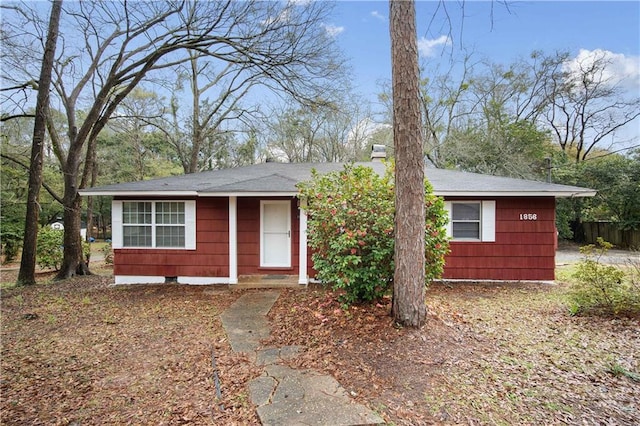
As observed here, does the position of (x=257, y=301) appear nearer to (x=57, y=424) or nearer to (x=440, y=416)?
(x=57, y=424)

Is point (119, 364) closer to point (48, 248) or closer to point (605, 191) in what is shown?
point (48, 248)

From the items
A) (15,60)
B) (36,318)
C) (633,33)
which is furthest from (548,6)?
(15,60)

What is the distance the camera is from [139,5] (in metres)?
8.31

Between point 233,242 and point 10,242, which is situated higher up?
point 233,242

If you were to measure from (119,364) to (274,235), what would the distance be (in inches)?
175

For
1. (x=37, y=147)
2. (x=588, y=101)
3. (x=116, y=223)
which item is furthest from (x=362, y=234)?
(x=588, y=101)

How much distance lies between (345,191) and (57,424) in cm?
391

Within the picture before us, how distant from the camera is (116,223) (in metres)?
7.87

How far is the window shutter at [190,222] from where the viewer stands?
25.4 ft

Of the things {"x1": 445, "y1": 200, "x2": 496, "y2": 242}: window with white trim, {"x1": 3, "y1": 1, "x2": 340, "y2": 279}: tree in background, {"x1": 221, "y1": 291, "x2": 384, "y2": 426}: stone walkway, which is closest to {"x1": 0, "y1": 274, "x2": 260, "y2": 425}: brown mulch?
{"x1": 221, "y1": 291, "x2": 384, "y2": 426}: stone walkway

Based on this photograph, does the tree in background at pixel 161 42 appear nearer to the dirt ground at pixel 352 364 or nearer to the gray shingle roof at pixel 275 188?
the gray shingle roof at pixel 275 188

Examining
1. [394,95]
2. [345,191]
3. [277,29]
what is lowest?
[345,191]

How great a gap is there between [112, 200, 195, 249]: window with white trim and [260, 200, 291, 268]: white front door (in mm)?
1719

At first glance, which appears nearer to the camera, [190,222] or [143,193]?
[143,193]
